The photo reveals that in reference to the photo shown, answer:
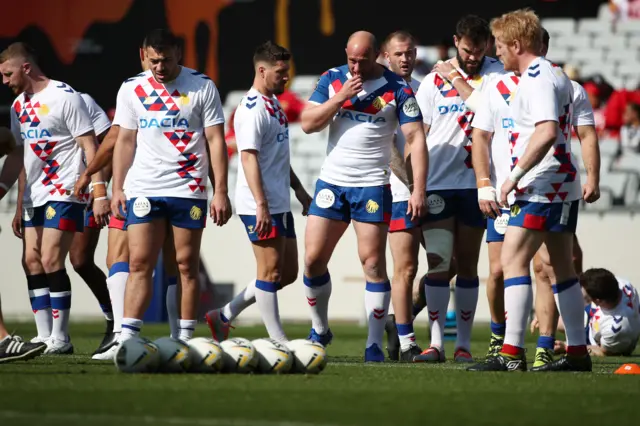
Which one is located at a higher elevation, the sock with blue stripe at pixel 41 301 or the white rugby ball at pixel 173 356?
the white rugby ball at pixel 173 356

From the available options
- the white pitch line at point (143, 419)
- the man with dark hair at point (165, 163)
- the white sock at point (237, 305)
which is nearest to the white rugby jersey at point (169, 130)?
the man with dark hair at point (165, 163)

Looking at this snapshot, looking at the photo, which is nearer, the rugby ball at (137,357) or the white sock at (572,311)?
the rugby ball at (137,357)

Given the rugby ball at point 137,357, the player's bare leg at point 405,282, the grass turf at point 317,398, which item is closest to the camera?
the grass turf at point 317,398

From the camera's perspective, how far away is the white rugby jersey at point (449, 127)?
30.1ft

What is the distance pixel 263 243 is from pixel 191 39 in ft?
42.0

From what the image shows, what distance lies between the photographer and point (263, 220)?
8.27m

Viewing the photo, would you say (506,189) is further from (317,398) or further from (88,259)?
(88,259)

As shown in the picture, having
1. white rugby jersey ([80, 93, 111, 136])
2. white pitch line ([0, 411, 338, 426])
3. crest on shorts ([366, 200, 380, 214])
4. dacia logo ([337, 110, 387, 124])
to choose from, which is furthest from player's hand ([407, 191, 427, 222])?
white pitch line ([0, 411, 338, 426])

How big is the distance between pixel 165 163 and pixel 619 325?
4390mm

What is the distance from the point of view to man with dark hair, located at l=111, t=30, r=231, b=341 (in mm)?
8016

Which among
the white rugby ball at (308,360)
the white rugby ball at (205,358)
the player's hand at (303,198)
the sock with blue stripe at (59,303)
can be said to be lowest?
the sock with blue stripe at (59,303)

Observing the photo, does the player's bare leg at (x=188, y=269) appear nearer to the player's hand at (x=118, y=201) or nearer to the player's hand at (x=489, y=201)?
the player's hand at (x=118, y=201)

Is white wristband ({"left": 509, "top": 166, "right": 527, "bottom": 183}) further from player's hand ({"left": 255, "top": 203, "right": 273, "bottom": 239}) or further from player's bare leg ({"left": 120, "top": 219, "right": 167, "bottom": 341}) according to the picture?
player's bare leg ({"left": 120, "top": 219, "right": 167, "bottom": 341})

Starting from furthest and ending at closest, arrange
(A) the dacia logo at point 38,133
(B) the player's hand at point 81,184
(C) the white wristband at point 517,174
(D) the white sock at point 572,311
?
(A) the dacia logo at point 38,133 → (B) the player's hand at point 81,184 → (D) the white sock at point 572,311 → (C) the white wristband at point 517,174
